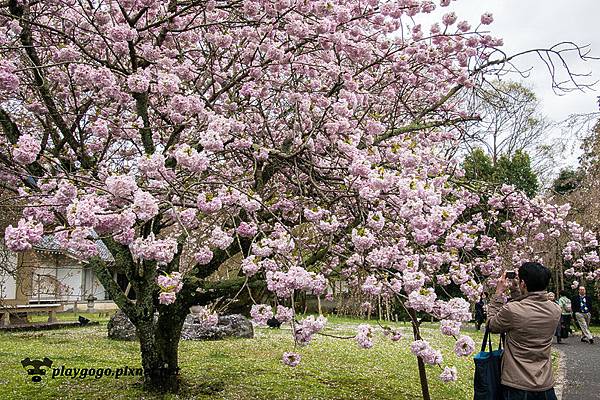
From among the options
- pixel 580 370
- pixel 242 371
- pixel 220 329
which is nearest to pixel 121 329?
pixel 220 329

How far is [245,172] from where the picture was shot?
571cm

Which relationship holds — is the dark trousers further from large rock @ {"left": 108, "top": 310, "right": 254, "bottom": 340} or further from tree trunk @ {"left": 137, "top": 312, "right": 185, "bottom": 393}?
large rock @ {"left": 108, "top": 310, "right": 254, "bottom": 340}

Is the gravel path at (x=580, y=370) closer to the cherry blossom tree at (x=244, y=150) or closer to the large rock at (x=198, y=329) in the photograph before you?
the cherry blossom tree at (x=244, y=150)

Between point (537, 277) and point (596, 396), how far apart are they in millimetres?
4133

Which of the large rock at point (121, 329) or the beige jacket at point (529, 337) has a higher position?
the beige jacket at point (529, 337)

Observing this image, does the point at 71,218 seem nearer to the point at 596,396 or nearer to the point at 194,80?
the point at 194,80

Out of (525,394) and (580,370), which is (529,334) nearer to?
(525,394)

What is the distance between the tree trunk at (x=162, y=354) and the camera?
17.5ft

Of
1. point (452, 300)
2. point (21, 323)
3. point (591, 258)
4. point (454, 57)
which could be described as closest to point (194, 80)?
point (454, 57)

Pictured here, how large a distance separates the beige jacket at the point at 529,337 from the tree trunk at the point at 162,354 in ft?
10.3

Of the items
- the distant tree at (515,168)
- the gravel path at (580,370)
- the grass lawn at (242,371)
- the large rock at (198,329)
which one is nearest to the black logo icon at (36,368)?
the grass lawn at (242,371)

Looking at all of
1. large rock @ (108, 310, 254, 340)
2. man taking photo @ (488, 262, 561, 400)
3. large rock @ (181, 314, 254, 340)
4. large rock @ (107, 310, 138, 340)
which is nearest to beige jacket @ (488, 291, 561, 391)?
man taking photo @ (488, 262, 561, 400)

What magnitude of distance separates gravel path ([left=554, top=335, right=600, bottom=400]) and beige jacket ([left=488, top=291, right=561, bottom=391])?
366 cm

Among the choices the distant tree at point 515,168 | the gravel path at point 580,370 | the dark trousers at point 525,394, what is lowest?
the gravel path at point 580,370
